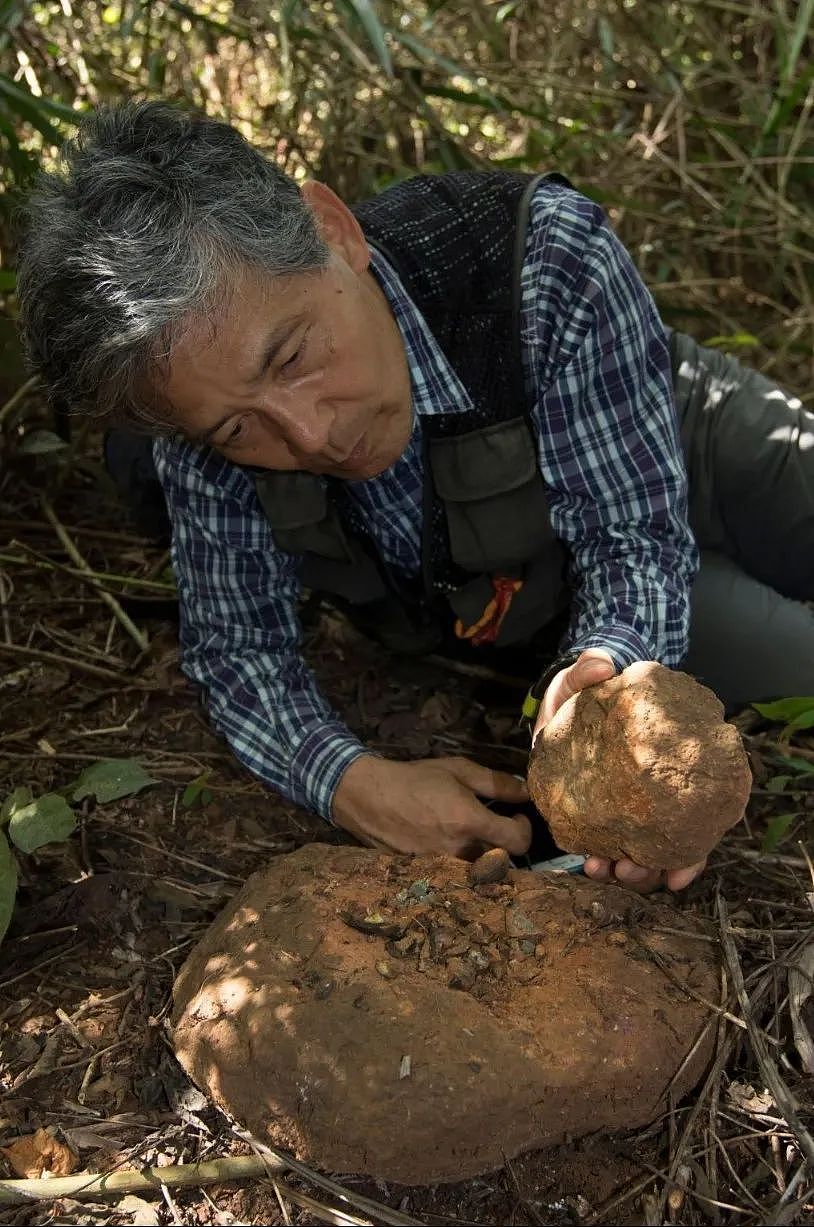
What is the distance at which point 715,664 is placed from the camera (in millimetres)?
2707

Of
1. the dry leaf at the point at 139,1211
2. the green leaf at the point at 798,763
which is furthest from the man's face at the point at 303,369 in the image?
the dry leaf at the point at 139,1211

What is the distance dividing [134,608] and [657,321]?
5.44 ft

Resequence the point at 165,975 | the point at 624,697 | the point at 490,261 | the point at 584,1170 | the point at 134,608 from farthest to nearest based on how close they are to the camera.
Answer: the point at 134,608
the point at 490,261
the point at 165,975
the point at 624,697
the point at 584,1170

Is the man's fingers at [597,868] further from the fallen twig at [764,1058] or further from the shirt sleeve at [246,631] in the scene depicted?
the shirt sleeve at [246,631]

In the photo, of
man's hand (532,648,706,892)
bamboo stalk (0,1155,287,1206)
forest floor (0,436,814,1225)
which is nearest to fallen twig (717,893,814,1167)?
forest floor (0,436,814,1225)

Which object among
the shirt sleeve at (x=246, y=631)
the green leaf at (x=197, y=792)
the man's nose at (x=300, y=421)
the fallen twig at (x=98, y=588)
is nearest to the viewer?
the man's nose at (x=300, y=421)

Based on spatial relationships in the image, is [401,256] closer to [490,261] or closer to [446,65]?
[490,261]

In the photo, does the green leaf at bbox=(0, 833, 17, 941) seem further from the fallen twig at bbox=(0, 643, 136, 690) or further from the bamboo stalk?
the fallen twig at bbox=(0, 643, 136, 690)

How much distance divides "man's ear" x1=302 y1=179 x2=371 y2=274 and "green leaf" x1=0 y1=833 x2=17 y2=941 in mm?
1233

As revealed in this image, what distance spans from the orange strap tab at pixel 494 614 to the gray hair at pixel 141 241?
→ 872 millimetres

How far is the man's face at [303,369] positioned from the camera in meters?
1.77

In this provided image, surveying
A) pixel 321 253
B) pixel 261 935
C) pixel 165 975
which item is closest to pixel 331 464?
pixel 321 253

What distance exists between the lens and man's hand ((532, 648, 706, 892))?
1.88 metres

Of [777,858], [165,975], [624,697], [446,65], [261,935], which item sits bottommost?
[777,858]
